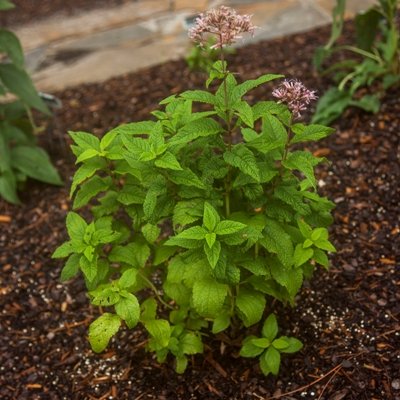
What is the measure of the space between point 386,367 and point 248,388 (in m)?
0.57

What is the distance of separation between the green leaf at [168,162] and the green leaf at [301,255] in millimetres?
601

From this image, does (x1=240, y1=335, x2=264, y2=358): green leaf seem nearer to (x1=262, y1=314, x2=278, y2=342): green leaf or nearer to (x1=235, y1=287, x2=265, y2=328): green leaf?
(x1=262, y1=314, x2=278, y2=342): green leaf

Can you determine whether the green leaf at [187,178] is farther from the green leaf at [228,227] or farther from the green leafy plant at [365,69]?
the green leafy plant at [365,69]

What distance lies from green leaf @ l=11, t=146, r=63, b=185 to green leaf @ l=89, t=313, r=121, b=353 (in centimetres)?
171

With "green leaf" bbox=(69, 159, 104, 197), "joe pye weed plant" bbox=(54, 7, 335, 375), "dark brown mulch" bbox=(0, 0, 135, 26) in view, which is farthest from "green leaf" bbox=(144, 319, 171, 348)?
"dark brown mulch" bbox=(0, 0, 135, 26)

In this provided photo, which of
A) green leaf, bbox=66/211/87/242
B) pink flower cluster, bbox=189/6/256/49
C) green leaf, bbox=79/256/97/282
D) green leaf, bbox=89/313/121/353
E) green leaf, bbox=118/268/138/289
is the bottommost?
green leaf, bbox=89/313/121/353

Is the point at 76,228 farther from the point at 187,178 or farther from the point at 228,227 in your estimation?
the point at 228,227

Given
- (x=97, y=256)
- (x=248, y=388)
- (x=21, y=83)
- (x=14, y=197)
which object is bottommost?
(x=248, y=388)

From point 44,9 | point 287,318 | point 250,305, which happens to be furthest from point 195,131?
point 44,9

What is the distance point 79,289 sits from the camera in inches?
126

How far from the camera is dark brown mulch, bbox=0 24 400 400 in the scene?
259 cm

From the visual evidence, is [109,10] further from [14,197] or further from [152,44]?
[14,197]

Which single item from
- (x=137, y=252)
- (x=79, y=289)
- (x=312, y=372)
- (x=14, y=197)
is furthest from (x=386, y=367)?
(x=14, y=197)

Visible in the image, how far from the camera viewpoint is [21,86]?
12.0 ft
